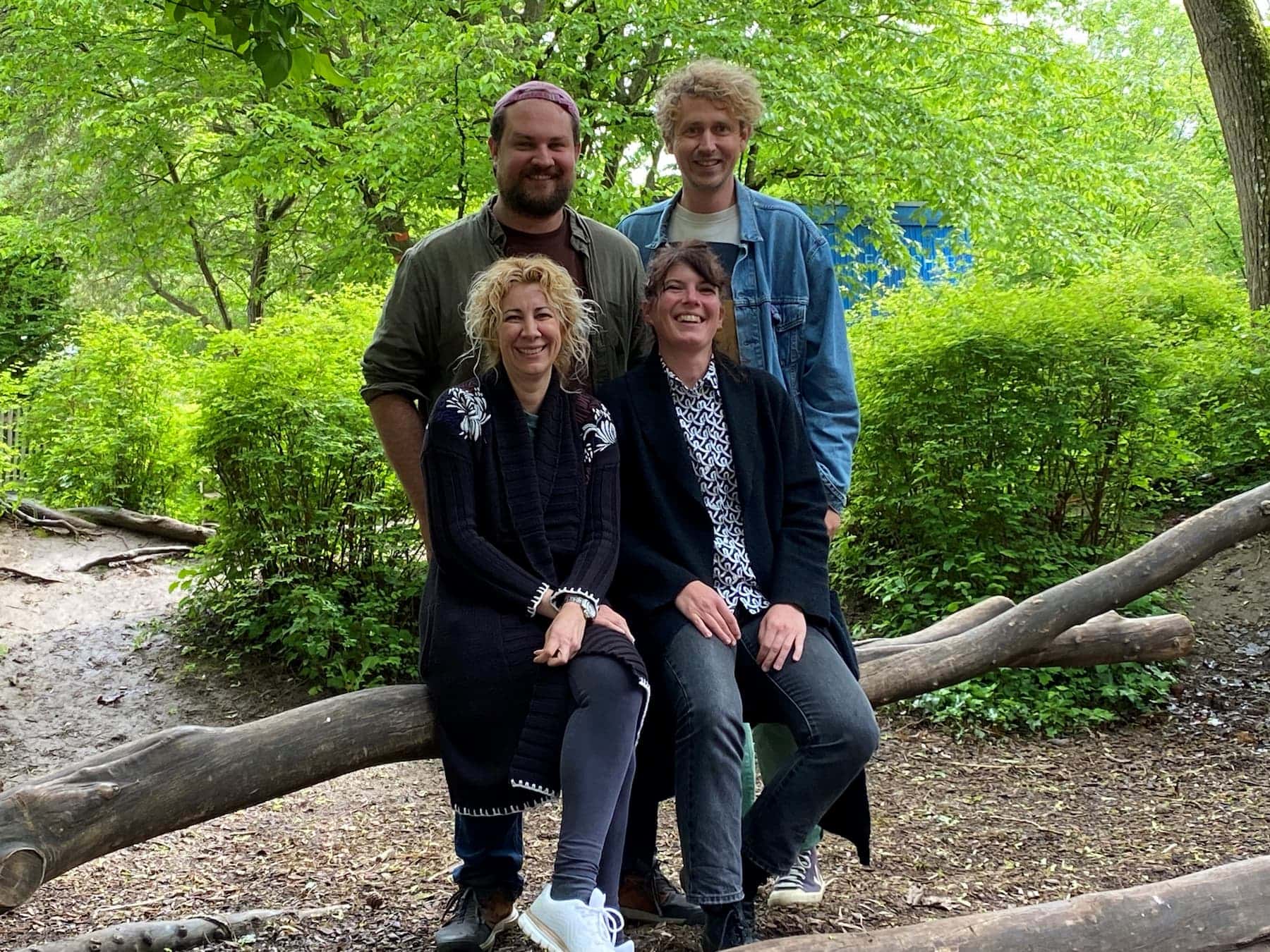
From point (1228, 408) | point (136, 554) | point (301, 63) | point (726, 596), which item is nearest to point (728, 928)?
point (726, 596)

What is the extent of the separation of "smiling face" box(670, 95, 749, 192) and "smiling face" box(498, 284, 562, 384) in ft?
2.33

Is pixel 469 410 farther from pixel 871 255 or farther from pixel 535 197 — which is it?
pixel 871 255

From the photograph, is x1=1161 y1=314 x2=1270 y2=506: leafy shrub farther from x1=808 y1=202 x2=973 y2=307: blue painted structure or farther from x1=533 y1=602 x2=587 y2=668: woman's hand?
x1=533 y1=602 x2=587 y2=668: woman's hand

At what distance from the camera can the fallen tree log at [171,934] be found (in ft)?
11.3

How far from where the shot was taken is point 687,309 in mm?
3164

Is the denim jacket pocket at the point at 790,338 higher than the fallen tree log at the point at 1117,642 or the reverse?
higher

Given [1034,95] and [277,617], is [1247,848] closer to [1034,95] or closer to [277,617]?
[277,617]

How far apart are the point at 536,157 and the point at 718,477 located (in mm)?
991

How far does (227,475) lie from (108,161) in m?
9.54

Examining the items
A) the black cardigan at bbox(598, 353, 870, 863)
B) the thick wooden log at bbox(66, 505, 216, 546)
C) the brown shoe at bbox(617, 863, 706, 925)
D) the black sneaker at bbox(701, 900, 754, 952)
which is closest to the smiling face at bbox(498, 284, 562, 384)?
the black cardigan at bbox(598, 353, 870, 863)

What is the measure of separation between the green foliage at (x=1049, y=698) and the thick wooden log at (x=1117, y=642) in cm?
130

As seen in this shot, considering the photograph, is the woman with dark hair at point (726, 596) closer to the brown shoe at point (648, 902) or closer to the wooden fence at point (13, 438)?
the brown shoe at point (648, 902)

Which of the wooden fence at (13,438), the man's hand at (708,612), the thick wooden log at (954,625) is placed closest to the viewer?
the man's hand at (708,612)

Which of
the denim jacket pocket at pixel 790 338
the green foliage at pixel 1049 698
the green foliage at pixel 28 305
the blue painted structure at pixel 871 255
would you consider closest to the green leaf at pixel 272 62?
the denim jacket pocket at pixel 790 338
